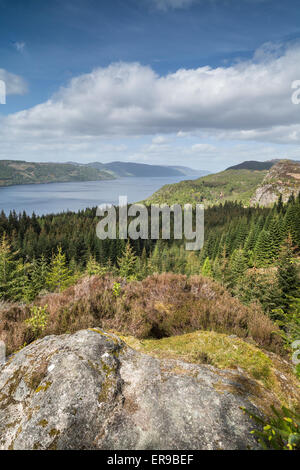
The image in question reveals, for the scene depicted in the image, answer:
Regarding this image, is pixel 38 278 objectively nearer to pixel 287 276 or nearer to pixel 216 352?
pixel 287 276

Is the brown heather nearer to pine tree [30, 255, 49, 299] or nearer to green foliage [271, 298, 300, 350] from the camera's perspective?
green foliage [271, 298, 300, 350]

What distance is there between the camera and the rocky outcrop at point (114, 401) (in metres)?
2.78

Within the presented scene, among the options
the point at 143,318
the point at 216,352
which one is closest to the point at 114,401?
the point at 216,352

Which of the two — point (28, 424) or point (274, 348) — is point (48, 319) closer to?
point (28, 424)

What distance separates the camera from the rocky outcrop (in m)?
2.78

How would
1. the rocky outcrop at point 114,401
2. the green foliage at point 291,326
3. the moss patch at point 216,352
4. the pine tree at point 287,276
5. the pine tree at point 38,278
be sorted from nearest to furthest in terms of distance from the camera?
the rocky outcrop at point 114,401
the moss patch at point 216,352
the green foliage at point 291,326
the pine tree at point 287,276
the pine tree at point 38,278

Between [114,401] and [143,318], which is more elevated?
[114,401]

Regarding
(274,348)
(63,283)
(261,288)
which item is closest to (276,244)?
(261,288)

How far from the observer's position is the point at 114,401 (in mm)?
3350

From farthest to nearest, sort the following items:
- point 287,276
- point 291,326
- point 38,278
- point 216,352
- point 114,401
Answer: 1. point 38,278
2. point 287,276
3. point 291,326
4. point 216,352
5. point 114,401

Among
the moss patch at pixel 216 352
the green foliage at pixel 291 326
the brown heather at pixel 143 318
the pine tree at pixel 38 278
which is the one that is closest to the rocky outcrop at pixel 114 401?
the moss patch at pixel 216 352

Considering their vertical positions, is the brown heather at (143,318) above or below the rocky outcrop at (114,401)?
below

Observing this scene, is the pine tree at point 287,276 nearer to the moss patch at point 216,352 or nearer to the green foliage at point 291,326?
the green foliage at point 291,326

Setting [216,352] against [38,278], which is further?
[38,278]
